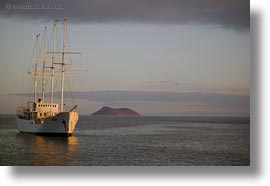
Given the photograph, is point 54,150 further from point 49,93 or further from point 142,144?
point 142,144

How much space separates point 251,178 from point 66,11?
10.2 feet

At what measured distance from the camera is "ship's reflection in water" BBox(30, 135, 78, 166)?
7.27 metres

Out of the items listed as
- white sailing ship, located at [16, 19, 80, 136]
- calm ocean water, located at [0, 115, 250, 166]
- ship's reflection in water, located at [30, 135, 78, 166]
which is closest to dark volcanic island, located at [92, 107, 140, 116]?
calm ocean water, located at [0, 115, 250, 166]

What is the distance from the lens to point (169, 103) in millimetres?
7562

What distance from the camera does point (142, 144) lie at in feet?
24.4

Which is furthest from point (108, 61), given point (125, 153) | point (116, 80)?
point (125, 153)

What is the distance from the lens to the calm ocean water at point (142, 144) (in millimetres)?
7277

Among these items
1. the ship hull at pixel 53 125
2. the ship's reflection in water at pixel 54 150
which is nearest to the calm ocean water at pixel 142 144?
the ship's reflection in water at pixel 54 150

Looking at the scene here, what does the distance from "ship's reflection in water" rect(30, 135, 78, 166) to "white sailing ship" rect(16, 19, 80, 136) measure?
0.56 feet

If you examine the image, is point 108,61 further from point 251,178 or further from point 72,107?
point 251,178

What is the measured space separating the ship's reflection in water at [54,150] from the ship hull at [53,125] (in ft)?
0.39

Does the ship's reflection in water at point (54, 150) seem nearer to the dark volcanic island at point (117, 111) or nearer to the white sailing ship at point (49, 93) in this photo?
the white sailing ship at point (49, 93)

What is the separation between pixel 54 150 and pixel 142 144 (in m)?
1.12

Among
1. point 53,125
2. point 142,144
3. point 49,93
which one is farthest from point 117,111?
point 53,125
